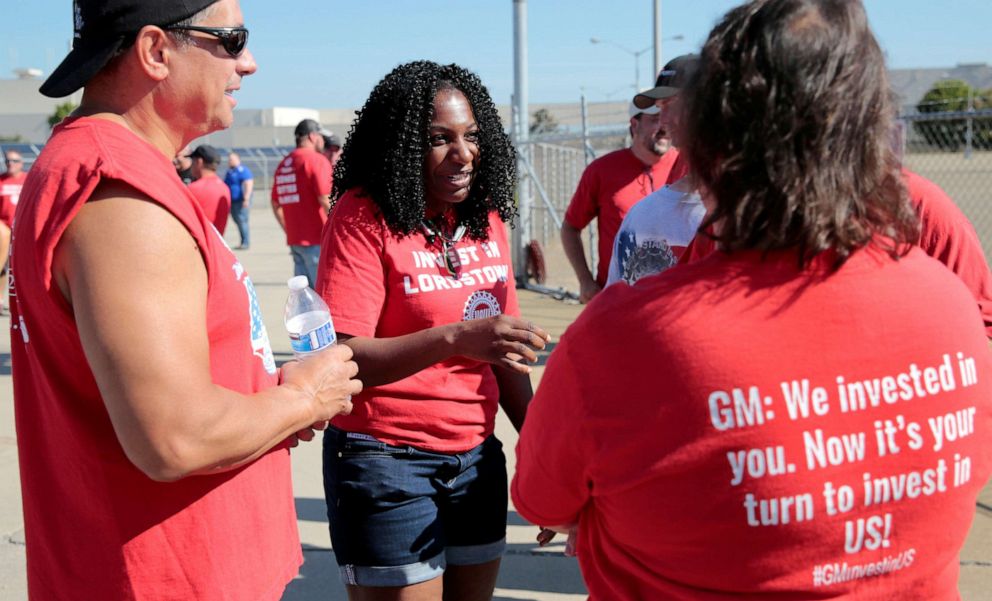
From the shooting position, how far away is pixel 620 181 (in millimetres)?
5309


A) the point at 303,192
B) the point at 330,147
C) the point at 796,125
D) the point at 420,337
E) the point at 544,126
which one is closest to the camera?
the point at 796,125

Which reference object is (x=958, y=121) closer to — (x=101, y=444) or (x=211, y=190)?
(x=211, y=190)

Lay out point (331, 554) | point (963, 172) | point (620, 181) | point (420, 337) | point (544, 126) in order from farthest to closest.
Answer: point (963, 172)
point (544, 126)
point (620, 181)
point (331, 554)
point (420, 337)

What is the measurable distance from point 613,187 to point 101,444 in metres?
4.08

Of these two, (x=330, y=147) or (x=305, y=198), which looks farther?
(x=330, y=147)

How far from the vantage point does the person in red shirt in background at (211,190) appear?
332 inches

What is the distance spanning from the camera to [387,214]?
8.32 feet

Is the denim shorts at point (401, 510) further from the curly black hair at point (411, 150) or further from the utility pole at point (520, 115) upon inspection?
the utility pole at point (520, 115)

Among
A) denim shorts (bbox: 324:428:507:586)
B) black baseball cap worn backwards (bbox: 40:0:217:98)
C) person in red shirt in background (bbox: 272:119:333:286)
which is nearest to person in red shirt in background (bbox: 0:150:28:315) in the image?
person in red shirt in background (bbox: 272:119:333:286)

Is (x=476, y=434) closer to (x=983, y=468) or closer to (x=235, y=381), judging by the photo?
(x=235, y=381)

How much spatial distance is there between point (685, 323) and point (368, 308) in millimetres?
1334

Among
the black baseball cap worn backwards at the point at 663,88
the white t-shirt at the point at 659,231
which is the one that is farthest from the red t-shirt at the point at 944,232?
the black baseball cap worn backwards at the point at 663,88

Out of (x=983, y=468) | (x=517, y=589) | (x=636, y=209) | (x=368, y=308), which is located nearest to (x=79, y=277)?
(x=368, y=308)

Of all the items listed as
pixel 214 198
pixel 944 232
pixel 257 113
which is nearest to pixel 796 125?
pixel 944 232
